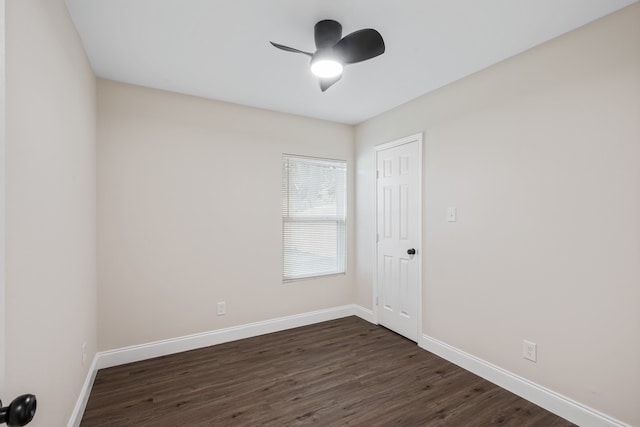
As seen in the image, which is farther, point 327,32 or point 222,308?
point 222,308

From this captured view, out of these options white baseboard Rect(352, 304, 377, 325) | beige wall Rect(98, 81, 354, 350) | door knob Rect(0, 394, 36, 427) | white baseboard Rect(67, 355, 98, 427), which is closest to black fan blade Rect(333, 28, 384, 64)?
beige wall Rect(98, 81, 354, 350)

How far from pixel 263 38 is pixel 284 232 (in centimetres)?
211

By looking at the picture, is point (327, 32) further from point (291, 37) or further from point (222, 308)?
point (222, 308)

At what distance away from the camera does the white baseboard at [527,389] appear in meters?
1.95

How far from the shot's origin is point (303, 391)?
241 centimetres

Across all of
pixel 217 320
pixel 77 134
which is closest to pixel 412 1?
pixel 77 134

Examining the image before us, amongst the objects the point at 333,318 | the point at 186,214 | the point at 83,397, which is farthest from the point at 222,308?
the point at 333,318

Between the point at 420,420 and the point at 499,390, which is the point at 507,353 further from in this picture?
the point at 420,420

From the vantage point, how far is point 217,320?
3.25 m

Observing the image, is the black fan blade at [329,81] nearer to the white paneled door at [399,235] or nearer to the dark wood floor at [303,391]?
the white paneled door at [399,235]

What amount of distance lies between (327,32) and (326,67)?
0.20m

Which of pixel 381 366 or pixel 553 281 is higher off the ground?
pixel 553 281

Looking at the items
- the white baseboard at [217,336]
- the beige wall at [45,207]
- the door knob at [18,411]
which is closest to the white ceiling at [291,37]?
the beige wall at [45,207]

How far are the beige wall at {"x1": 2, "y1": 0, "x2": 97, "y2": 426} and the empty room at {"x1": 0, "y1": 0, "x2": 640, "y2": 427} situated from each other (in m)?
0.02
